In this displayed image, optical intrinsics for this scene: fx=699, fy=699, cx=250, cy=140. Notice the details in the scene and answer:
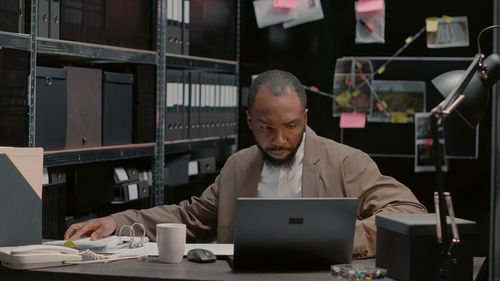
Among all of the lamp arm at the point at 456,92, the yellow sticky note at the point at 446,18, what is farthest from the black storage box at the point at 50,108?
the yellow sticky note at the point at 446,18

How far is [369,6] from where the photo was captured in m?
4.09

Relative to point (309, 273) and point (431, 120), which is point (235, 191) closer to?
point (309, 273)

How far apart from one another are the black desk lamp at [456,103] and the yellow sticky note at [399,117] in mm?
2286

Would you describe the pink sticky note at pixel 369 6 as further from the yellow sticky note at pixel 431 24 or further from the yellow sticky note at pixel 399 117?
the yellow sticky note at pixel 399 117

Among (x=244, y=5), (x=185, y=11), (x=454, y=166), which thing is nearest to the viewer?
(x=185, y=11)

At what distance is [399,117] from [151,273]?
2682 mm

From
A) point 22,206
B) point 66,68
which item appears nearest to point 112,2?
point 66,68

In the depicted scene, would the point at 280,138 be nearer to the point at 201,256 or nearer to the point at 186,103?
the point at 201,256

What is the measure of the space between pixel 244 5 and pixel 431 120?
119 inches

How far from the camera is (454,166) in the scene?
4.01 meters

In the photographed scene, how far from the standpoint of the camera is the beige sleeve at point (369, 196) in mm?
1937

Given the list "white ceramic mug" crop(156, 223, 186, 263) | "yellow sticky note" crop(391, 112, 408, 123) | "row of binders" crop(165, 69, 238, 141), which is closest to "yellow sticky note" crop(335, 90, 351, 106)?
"yellow sticky note" crop(391, 112, 408, 123)

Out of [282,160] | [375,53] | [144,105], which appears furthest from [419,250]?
[375,53]

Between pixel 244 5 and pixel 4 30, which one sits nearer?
pixel 4 30
